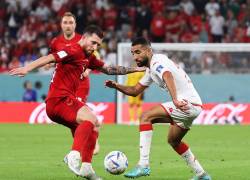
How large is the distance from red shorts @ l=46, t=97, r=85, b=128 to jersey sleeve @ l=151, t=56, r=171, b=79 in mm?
1022

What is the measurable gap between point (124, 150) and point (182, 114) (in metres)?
4.95

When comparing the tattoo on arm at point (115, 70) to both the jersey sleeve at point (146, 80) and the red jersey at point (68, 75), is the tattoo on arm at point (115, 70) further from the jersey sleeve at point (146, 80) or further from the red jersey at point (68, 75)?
the red jersey at point (68, 75)

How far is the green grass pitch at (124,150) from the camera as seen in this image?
1151 cm

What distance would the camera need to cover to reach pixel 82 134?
988cm

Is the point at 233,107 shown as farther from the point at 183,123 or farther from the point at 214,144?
the point at 183,123

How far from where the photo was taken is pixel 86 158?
32.8 feet

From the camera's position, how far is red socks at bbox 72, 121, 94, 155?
32.0 feet

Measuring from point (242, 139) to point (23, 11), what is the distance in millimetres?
14756

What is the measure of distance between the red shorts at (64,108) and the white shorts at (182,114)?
3.77ft

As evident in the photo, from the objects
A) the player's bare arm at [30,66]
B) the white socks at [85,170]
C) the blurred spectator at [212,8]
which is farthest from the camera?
the blurred spectator at [212,8]

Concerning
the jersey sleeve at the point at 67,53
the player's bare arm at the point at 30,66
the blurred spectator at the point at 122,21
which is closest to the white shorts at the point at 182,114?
the jersey sleeve at the point at 67,53

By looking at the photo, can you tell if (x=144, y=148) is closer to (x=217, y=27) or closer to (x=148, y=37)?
(x=217, y=27)

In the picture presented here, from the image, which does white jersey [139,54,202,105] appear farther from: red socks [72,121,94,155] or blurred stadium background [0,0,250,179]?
blurred stadium background [0,0,250,179]

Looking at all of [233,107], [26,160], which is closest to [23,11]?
[233,107]
